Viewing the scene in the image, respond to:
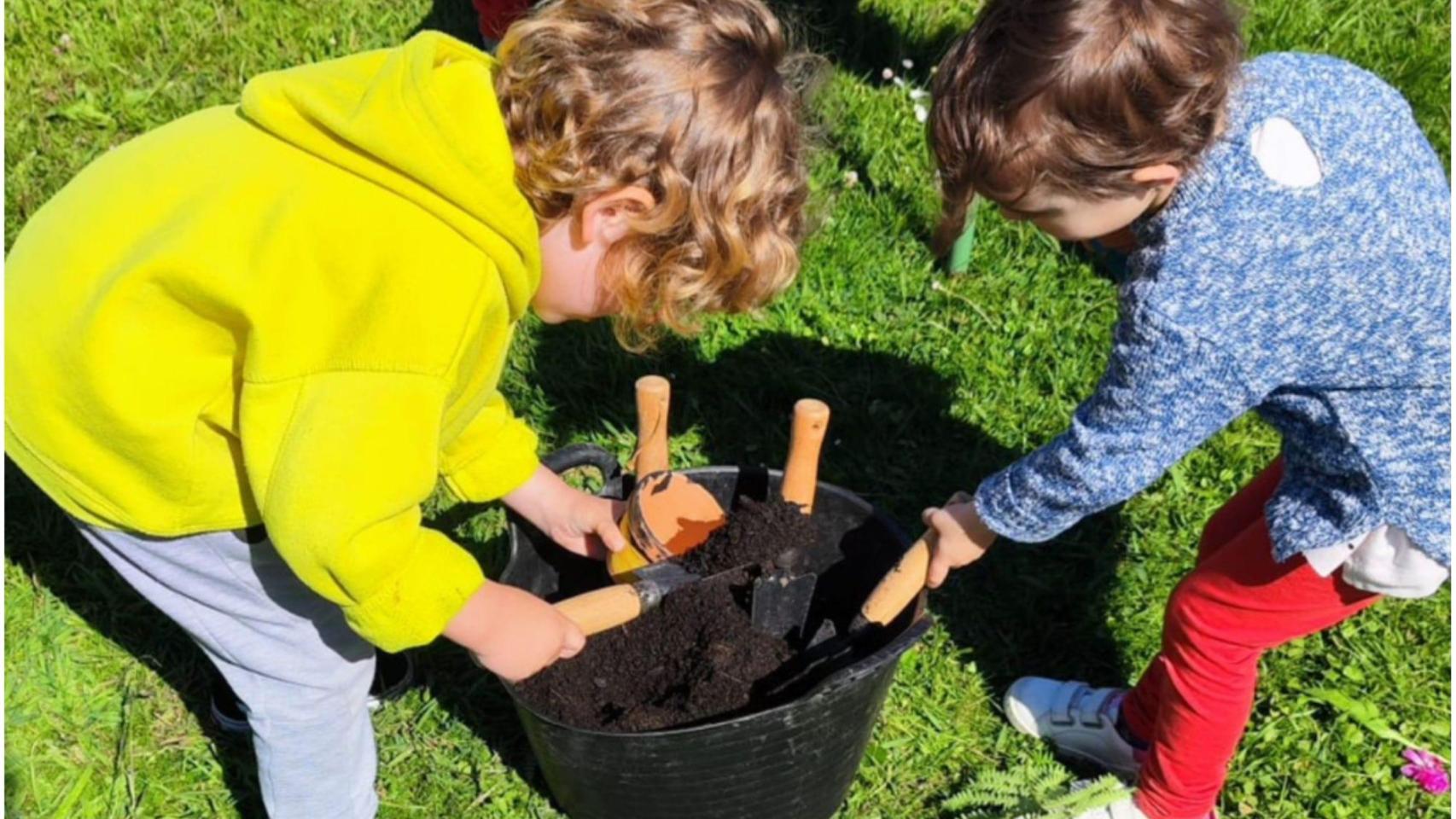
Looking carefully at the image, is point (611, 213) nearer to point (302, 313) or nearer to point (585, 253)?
point (585, 253)

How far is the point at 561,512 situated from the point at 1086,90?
3.48 ft

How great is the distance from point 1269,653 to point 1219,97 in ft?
4.27

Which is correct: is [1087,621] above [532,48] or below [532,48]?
below

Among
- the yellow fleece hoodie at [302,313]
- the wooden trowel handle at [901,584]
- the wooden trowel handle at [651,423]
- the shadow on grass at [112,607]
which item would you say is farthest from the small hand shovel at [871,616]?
the shadow on grass at [112,607]

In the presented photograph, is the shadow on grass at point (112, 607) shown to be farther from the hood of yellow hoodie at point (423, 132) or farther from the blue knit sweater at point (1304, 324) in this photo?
the blue knit sweater at point (1304, 324)

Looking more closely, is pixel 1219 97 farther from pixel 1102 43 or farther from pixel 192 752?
pixel 192 752

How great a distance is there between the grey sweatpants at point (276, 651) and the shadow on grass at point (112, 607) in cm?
37

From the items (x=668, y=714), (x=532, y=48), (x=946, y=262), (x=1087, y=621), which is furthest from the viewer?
(x=946, y=262)

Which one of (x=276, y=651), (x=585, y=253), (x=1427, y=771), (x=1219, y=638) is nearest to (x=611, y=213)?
(x=585, y=253)

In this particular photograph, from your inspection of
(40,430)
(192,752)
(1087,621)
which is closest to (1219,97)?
(1087,621)

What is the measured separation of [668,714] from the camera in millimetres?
2117

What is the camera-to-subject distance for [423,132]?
1567 millimetres

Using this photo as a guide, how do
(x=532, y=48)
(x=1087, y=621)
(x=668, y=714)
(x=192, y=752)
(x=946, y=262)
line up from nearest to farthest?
(x=532, y=48), (x=668, y=714), (x=192, y=752), (x=1087, y=621), (x=946, y=262)

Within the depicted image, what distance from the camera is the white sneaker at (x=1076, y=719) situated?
2.46 metres
